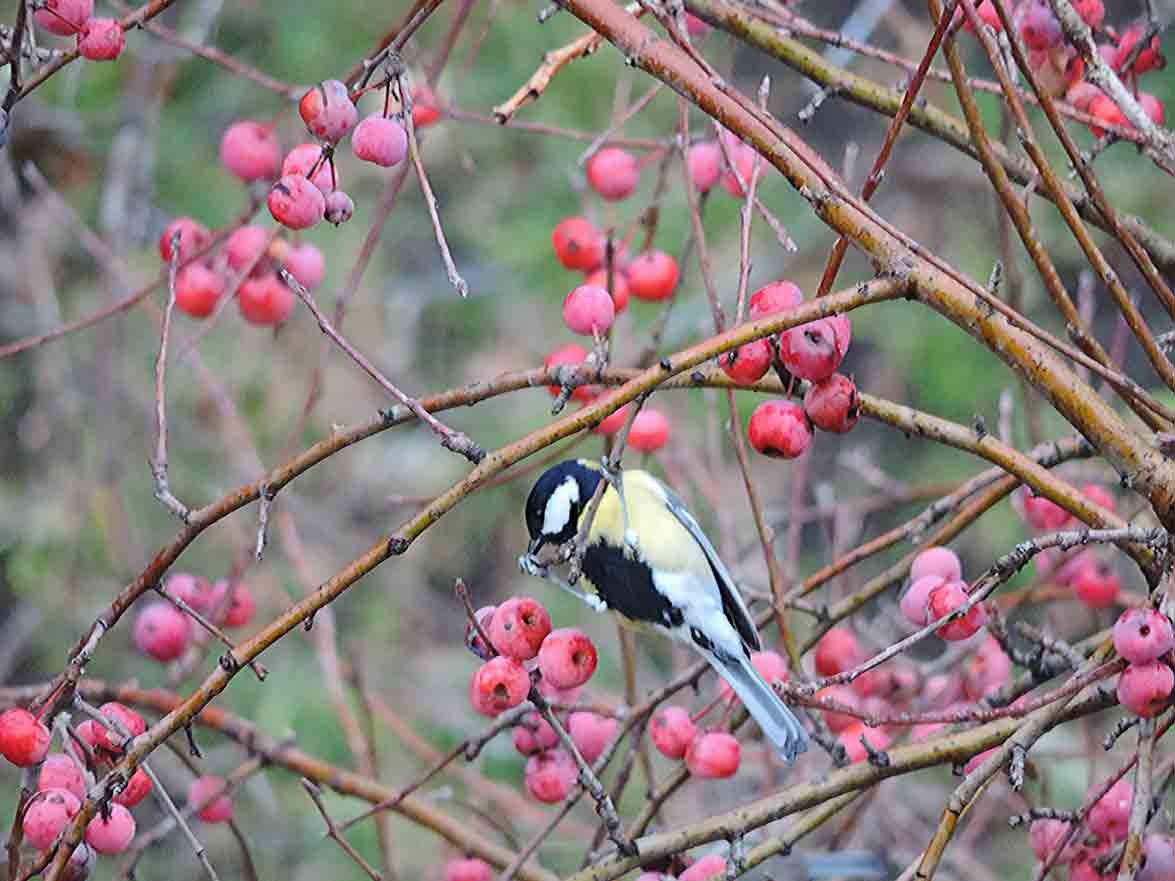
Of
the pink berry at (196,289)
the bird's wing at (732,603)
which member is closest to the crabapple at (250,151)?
the pink berry at (196,289)

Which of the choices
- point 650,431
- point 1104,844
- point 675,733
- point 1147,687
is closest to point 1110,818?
point 1104,844

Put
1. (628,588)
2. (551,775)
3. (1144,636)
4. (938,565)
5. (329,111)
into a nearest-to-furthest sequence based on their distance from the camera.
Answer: (1144,636) < (329,111) < (938,565) < (551,775) < (628,588)

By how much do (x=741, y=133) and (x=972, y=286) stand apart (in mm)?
165

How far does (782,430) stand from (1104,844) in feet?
1.32

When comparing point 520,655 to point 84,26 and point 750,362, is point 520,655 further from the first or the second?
point 84,26

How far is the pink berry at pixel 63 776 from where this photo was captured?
993mm

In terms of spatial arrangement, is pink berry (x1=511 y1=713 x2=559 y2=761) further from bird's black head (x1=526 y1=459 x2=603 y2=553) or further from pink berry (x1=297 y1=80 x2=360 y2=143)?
pink berry (x1=297 y1=80 x2=360 y2=143)

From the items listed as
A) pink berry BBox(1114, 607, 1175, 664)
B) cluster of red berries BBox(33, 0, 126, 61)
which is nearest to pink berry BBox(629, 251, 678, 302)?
cluster of red berries BBox(33, 0, 126, 61)

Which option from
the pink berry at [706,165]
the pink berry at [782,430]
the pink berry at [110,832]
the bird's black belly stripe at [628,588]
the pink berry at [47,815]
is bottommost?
the pink berry at [47,815]

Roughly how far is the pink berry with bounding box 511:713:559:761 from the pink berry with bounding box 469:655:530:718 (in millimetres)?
192

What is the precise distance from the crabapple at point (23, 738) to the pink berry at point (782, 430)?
0.48m

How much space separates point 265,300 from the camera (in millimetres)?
1391

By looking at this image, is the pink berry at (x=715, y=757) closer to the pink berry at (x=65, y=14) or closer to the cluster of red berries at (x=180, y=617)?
the cluster of red berries at (x=180, y=617)

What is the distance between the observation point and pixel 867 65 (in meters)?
3.30
